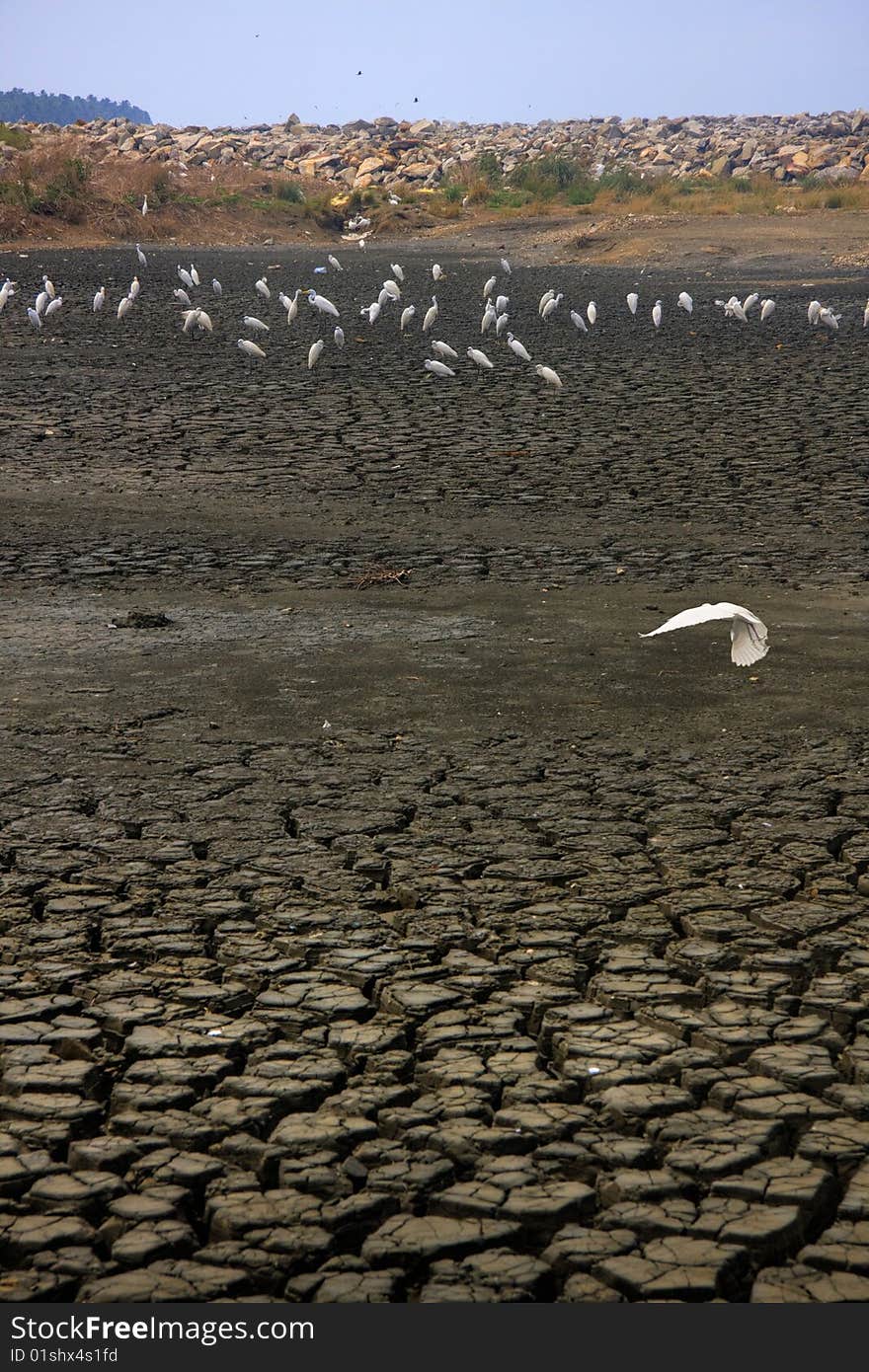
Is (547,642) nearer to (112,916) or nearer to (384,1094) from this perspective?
(112,916)

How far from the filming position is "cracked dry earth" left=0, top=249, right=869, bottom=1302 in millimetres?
2789

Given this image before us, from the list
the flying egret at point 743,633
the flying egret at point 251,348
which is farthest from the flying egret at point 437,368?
the flying egret at point 743,633

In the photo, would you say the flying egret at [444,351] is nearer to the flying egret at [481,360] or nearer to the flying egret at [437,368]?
the flying egret at [481,360]

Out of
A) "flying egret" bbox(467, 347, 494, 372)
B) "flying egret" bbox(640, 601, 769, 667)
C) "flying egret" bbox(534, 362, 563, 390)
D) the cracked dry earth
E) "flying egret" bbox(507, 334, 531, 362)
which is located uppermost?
"flying egret" bbox(507, 334, 531, 362)

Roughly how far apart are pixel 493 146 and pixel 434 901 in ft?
208

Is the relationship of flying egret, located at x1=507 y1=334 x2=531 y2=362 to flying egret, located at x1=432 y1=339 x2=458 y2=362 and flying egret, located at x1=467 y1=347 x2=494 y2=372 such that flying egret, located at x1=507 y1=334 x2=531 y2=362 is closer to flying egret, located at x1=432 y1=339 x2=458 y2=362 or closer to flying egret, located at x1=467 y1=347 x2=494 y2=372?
flying egret, located at x1=467 y1=347 x2=494 y2=372

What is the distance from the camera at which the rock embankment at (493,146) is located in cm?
5250

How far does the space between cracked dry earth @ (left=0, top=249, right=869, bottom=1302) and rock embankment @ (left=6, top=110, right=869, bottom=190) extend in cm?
4393

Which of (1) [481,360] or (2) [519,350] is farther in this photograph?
(2) [519,350]

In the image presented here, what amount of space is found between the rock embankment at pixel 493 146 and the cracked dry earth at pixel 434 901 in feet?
144

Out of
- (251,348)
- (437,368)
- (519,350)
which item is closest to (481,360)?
(519,350)

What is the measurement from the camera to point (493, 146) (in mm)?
63406

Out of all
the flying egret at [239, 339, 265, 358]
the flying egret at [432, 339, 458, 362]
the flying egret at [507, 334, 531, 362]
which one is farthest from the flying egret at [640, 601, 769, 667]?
the flying egret at [239, 339, 265, 358]

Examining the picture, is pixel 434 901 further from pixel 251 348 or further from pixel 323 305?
pixel 323 305
